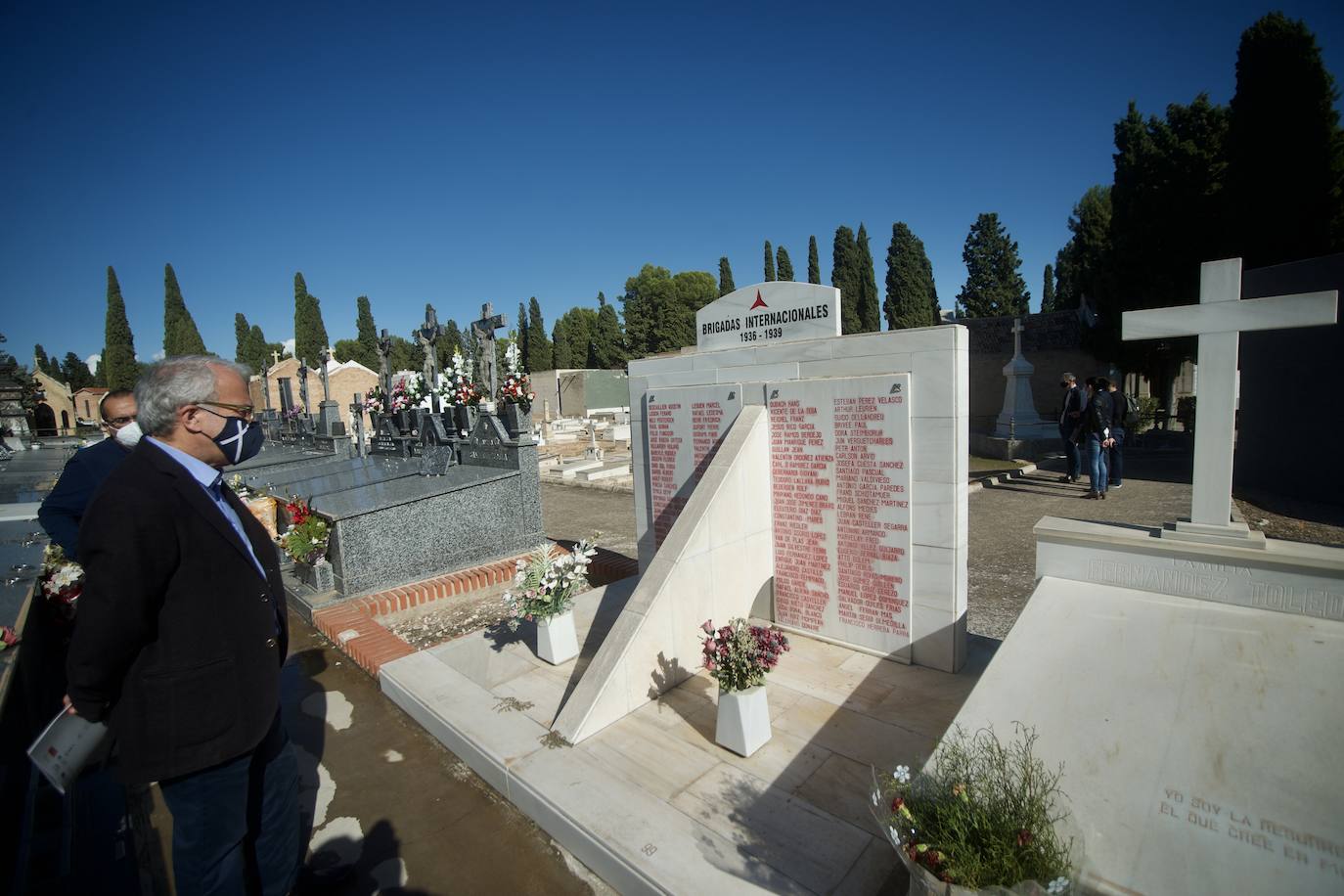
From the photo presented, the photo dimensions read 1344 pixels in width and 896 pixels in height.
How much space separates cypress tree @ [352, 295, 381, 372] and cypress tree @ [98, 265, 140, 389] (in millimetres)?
16186

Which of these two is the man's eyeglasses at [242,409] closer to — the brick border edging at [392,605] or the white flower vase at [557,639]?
the white flower vase at [557,639]

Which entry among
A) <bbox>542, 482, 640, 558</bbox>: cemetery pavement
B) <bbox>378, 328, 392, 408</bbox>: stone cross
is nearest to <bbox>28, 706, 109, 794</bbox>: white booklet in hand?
<bbox>542, 482, 640, 558</bbox>: cemetery pavement

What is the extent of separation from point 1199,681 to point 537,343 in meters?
55.3

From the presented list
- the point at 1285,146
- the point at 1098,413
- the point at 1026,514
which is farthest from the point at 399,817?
the point at 1285,146

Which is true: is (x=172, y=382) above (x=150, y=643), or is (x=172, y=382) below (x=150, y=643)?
above

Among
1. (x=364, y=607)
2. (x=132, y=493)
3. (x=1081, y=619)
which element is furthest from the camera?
(x=364, y=607)

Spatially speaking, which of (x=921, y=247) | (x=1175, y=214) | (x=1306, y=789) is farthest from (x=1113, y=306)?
(x=1306, y=789)

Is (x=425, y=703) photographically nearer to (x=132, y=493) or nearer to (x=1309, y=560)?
(x=132, y=493)

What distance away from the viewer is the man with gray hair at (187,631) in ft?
6.48

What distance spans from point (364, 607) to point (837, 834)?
5.37 meters

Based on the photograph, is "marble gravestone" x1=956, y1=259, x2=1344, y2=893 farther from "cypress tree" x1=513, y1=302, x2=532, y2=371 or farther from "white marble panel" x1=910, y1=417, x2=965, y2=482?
"cypress tree" x1=513, y1=302, x2=532, y2=371

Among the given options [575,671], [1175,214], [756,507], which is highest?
[1175,214]

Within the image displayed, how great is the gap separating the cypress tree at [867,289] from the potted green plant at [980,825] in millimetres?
38062

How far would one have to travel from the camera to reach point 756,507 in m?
4.94
